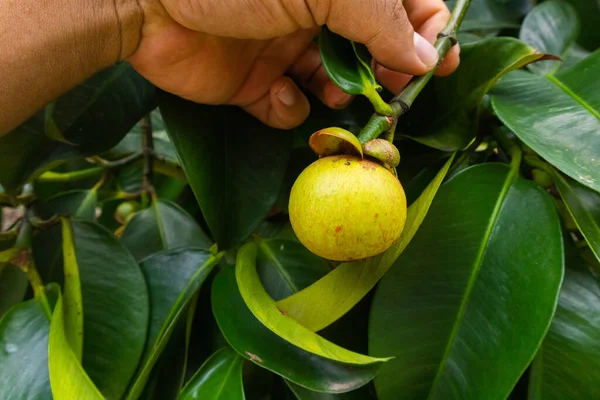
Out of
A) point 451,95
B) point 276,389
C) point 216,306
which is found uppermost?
point 451,95

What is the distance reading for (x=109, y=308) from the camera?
1.78ft

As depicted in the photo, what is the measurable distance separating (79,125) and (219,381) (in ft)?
1.12

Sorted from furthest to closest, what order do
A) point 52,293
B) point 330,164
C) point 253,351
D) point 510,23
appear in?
point 510,23 < point 52,293 < point 253,351 < point 330,164

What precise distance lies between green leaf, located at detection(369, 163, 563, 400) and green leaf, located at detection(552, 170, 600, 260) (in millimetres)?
37

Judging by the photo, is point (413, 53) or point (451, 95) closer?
point (413, 53)

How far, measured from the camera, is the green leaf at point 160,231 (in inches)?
26.7

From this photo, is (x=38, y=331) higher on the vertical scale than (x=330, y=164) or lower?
lower

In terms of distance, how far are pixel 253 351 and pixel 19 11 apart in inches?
15.5

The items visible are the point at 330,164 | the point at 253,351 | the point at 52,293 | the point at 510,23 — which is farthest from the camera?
the point at 510,23

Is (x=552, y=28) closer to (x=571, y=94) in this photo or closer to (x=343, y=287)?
(x=571, y=94)

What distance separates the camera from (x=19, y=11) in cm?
50

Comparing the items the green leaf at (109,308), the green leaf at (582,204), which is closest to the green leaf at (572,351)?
the green leaf at (582,204)

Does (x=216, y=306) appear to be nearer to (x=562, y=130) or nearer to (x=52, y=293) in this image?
(x=52, y=293)

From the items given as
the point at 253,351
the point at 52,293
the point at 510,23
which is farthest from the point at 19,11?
the point at 510,23
